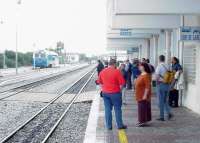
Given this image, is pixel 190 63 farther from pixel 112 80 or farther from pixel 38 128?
pixel 112 80

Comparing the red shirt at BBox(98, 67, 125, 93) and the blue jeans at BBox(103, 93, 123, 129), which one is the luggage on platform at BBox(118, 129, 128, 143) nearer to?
the blue jeans at BBox(103, 93, 123, 129)

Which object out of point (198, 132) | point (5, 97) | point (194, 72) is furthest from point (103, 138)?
point (5, 97)

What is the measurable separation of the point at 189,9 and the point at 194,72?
10.4 feet

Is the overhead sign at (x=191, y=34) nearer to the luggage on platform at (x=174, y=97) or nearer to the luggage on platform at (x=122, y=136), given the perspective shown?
the luggage on platform at (x=174, y=97)

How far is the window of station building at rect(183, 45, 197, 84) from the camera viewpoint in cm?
2066


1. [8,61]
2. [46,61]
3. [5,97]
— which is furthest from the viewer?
[8,61]

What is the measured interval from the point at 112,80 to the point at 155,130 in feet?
5.54

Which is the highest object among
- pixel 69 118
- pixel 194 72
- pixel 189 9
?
pixel 189 9

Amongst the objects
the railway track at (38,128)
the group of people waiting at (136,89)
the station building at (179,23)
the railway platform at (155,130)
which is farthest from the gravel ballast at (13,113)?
the station building at (179,23)

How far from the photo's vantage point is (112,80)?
48.7 feet

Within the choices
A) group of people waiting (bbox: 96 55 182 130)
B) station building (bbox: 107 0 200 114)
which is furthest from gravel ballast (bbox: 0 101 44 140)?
station building (bbox: 107 0 200 114)

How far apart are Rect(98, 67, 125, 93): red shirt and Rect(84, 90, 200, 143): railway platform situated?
3.44ft

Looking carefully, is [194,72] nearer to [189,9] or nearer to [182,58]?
[182,58]

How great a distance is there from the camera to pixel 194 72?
2034 centimetres
